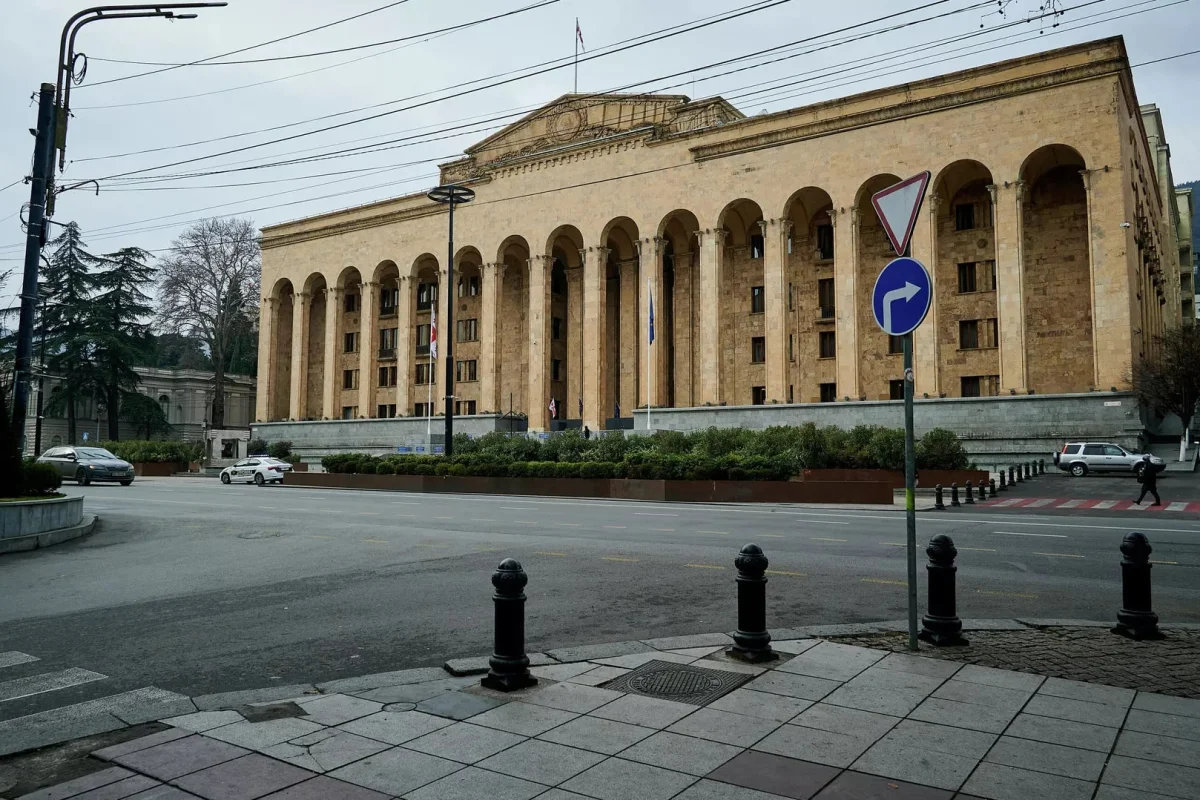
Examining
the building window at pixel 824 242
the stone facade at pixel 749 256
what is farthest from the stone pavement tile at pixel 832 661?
the building window at pixel 824 242

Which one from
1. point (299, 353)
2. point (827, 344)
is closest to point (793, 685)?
point (827, 344)

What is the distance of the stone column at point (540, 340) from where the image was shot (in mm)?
50812

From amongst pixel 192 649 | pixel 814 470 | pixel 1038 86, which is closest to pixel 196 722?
pixel 192 649

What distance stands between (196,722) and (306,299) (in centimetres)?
6227

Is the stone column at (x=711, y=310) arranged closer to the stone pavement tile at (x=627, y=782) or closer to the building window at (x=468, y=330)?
the building window at (x=468, y=330)

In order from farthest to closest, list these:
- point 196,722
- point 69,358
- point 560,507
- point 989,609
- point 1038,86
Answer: point 69,358, point 1038,86, point 560,507, point 989,609, point 196,722

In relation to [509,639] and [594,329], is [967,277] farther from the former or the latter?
[509,639]

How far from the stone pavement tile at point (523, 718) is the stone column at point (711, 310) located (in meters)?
39.7

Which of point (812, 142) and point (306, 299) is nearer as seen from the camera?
point (812, 142)

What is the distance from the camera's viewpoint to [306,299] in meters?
62.7

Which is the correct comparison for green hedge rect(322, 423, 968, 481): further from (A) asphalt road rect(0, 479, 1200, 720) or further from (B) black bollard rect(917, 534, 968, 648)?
(B) black bollard rect(917, 534, 968, 648)

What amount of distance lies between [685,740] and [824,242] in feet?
147

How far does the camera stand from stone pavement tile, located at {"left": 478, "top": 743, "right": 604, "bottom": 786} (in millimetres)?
3883

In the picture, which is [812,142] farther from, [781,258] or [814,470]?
[814,470]
